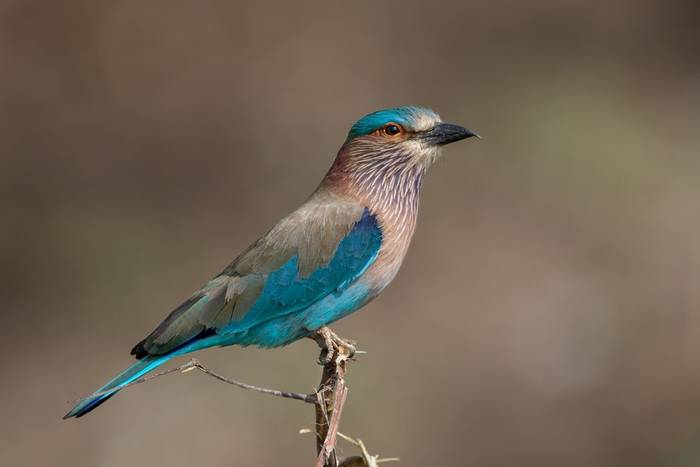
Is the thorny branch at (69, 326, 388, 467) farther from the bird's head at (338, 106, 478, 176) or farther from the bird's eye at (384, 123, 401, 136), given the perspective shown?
the bird's eye at (384, 123, 401, 136)

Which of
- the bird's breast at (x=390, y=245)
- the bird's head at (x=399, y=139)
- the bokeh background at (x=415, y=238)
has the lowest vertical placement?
the bokeh background at (x=415, y=238)

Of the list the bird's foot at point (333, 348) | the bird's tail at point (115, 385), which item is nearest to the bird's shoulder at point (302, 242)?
the bird's foot at point (333, 348)

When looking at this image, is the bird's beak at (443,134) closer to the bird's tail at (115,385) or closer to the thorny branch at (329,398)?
the thorny branch at (329,398)

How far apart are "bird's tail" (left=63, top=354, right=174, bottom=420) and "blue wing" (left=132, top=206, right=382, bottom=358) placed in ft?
0.85

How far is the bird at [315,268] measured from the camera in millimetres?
4191

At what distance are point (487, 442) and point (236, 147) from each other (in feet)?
11.5

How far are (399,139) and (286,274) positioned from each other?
788 mm

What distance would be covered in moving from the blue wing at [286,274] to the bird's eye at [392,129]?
478mm

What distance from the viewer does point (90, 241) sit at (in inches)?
344

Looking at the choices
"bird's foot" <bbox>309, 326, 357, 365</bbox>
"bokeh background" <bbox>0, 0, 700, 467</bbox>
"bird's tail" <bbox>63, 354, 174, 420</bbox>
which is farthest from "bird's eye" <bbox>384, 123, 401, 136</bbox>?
"bokeh background" <bbox>0, 0, 700, 467</bbox>

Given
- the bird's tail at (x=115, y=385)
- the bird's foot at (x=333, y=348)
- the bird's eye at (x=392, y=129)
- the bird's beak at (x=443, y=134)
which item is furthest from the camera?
the bird's eye at (x=392, y=129)

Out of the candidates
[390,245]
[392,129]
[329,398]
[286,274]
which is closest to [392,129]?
[392,129]

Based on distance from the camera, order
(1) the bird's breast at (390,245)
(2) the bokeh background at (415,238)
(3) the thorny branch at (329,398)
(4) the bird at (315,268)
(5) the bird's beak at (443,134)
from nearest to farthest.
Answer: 1. (3) the thorny branch at (329,398)
2. (4) the bird at (315,268)
3. (1) the bird's breast at (390,245)
4. (5) the bird's beak at (443,134)
5. (2) the bokeh background at (415,238)

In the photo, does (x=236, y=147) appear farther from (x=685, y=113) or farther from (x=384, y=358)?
(x=685, y=113)
